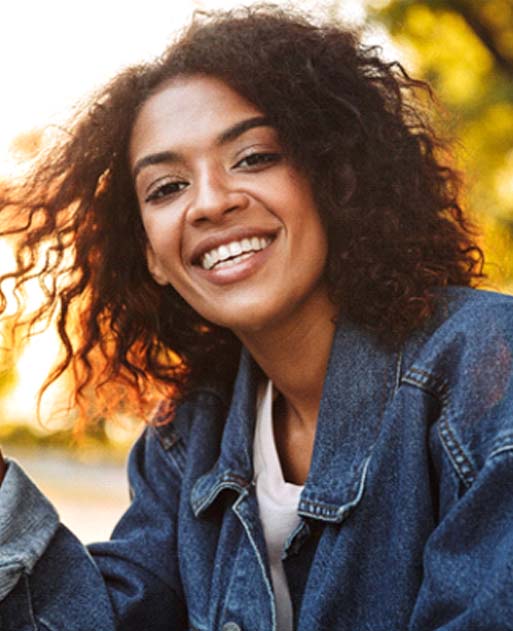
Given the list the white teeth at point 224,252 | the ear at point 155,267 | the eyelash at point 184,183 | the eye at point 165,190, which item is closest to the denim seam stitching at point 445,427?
the white teeth at point 224,252

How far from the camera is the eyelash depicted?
2.21 meters

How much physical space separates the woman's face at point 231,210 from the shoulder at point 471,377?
34cm

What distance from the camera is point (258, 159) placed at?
7.27 feet

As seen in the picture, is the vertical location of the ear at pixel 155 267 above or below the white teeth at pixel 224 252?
below

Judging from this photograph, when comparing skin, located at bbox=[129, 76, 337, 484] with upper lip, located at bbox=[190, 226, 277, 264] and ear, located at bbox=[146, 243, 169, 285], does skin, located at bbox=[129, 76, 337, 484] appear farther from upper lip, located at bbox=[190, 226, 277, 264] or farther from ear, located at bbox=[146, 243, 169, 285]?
ear, located at bbox=[146, 243, 169, 285]

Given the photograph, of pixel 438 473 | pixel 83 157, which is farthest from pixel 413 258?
pixel 83 157

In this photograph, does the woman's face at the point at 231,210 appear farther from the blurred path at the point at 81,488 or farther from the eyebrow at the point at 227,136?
the blurred path at the point at 81,488

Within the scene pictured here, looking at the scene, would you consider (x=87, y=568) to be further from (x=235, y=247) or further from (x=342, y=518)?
(x=235, y=247)

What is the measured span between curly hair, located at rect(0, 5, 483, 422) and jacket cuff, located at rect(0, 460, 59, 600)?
494 mm

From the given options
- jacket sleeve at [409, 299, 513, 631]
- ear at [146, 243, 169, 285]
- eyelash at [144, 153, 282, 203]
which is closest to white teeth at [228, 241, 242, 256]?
eyelash at [144, 153, 282, 203]

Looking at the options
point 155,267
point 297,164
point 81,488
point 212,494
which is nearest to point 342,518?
point 212,494

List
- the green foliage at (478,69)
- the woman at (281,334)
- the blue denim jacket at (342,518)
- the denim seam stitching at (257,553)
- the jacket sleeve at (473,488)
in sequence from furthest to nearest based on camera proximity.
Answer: the green foliage at (478,69) < the denim seam stitching at (257,553) < the woman at (281,334) < the blue denim jacket at (342,518) < the jacket sleeve at (473,488)

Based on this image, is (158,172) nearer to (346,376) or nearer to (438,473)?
(346,376)

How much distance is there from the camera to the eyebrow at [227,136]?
2.19 meters
